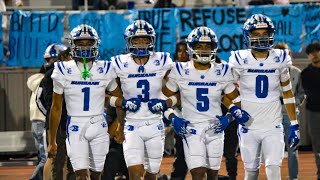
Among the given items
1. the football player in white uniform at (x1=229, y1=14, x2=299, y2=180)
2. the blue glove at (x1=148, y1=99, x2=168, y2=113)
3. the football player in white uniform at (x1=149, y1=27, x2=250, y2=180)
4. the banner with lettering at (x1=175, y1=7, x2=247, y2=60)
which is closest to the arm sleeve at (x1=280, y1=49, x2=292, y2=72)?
the football player in white uniform at (x1=229, y1=14, x2=299, y2=180)

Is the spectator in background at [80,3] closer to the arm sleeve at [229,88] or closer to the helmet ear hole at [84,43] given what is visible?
the helmet ear hole at [84,43]

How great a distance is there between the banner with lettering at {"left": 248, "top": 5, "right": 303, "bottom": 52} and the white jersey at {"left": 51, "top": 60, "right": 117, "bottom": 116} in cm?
760

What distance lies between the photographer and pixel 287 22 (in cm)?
1744

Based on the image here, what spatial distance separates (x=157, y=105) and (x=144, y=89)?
224 millimetres

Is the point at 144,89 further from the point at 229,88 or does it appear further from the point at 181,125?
the point at 229,88

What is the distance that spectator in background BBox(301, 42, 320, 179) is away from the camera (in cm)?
1278

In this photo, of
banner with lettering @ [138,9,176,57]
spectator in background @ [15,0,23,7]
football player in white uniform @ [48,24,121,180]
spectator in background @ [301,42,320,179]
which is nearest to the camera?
football player in white uniform @ [48,24,121,180]

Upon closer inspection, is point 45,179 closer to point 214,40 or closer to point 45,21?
point 214,40

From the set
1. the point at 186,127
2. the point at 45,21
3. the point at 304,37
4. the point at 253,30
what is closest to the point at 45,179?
the point at 186,127

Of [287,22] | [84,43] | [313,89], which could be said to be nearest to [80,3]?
[287,22]

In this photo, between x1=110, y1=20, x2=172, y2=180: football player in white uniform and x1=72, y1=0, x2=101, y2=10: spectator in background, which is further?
x1=72, y1=0, x2=101, y2=10: spectator in background

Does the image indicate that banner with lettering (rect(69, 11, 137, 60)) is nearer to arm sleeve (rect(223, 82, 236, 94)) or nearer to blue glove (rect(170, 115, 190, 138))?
arm sleeve (rect(223, 82, 236, 94))

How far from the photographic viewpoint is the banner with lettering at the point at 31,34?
17.2 meters

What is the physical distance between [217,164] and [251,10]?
7585 mm
